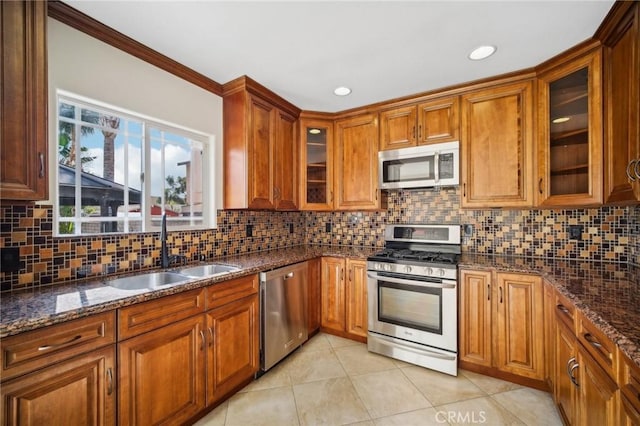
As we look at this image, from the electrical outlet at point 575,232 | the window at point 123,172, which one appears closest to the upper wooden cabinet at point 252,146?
the window at point 123,172

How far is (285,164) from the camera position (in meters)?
2.87

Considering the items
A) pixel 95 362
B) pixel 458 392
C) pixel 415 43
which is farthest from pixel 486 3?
pixel 95 362

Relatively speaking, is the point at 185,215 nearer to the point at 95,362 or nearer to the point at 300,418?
the point at 95,362

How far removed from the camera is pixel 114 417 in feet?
4.17

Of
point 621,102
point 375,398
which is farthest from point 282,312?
point 621,102

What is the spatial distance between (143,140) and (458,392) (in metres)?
3.01

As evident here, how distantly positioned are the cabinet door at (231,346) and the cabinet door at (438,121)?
2.14 meters

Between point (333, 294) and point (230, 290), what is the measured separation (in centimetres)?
128

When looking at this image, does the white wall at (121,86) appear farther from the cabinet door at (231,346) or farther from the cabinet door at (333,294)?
the cabinet door at (333,294)

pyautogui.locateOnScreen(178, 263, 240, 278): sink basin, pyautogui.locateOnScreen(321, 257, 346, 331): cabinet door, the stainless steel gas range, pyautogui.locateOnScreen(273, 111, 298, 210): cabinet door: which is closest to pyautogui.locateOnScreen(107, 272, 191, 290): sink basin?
pyautogui.locateOnScreen(178, 263, 240, 278): sink basin

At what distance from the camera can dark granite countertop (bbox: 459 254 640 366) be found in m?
0.96

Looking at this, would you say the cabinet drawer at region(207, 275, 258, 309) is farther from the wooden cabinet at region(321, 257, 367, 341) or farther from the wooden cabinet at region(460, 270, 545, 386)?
the wooden cabinet at region(460, 270, 545, 386)

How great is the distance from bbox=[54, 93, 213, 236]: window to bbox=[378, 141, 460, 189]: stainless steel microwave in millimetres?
1768
